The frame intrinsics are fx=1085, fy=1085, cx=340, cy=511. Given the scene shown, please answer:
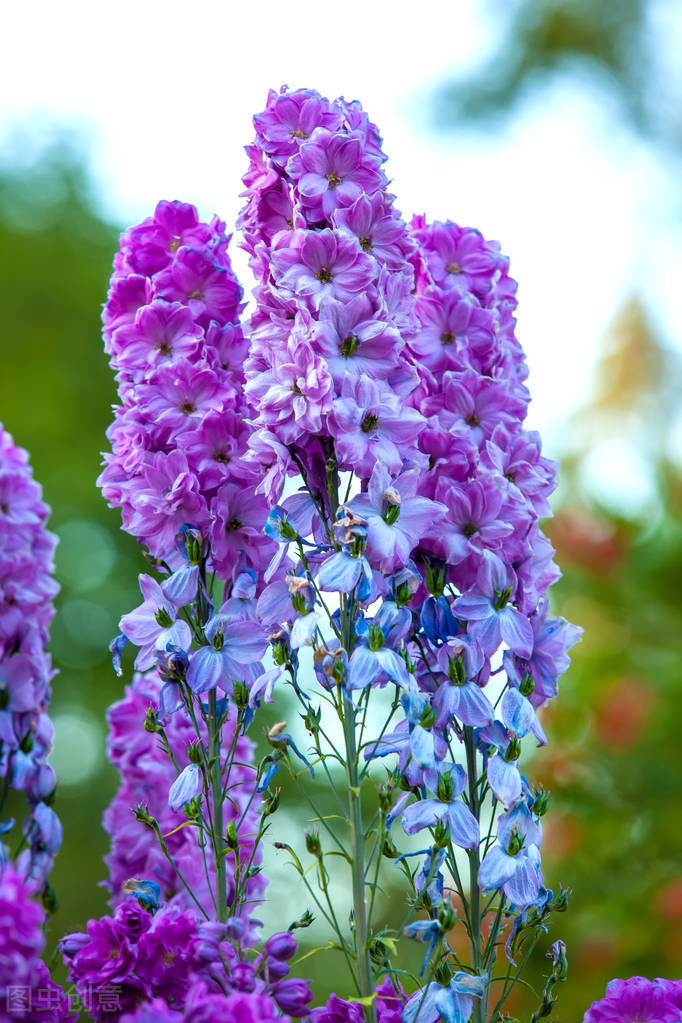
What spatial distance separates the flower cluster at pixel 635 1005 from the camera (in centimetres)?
139

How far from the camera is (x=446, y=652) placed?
1.46 m

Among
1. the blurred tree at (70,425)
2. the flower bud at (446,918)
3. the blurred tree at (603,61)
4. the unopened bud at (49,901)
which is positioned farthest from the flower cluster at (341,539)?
the blurred tree at (603,61)

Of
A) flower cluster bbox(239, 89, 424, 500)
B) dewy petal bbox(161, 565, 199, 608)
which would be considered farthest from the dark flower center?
dewy petal bbox(161, 565, 199, 608)

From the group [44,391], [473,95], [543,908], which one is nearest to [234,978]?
[543,908]

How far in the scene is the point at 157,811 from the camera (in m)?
1.82

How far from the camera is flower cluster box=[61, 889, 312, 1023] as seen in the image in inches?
50.3

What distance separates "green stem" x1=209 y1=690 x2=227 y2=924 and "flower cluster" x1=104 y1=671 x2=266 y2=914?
168 millimetres

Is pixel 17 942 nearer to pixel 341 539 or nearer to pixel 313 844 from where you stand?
pixel 313 844

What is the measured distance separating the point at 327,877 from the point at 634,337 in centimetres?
874

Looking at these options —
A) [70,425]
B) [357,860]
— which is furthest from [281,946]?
[70,425]

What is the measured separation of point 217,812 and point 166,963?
22cm

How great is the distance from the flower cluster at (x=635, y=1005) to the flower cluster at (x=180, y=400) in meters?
0.76

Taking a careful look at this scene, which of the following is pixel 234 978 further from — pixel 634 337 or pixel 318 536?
pixel 634 337

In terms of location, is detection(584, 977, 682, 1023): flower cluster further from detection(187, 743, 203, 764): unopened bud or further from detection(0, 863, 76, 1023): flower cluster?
detection(0, 863, 76, 1023): flower cluster
